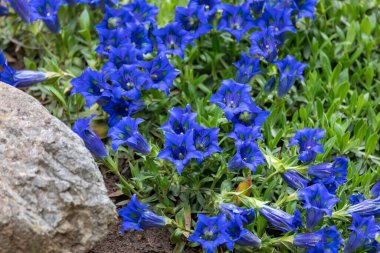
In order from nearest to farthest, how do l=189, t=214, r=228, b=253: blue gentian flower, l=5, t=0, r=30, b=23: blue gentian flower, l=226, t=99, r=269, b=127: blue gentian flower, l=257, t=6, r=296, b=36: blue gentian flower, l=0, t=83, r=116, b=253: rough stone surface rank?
1. l=0, t=83, r=116, b=253: rough stone surface
2. l=189, t=214, r=228, b=253: blue gentian flower
3. l=226, t=99, r=269, b=127: blue gentian flower
4. l=257, t=6, r=296, b=36: blue gentian flower
5. l=5, t=0, r=30, b=23: blue gentian flower

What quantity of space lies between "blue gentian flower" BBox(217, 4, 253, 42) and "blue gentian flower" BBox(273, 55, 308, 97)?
393 millimetres

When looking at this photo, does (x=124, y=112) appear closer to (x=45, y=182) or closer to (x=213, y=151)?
(x=213, y=151)

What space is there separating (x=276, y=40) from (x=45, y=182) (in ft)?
6.08

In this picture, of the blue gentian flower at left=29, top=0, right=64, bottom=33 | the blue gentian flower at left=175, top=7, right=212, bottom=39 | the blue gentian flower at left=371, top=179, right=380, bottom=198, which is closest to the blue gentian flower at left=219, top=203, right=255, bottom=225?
the blue gentian flower at left=371, top=179, right=380, bottom=198

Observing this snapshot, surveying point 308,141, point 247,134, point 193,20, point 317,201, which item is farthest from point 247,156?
point 193,20

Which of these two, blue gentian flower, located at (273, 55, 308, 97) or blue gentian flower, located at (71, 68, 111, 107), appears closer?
blue gentian flower, located at (71, 68, 111, 107)

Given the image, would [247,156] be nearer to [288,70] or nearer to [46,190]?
[288,70]

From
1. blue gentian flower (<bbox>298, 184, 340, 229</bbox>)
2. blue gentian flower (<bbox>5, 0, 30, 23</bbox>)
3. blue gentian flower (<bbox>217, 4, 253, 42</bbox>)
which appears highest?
blue gentian flower (<bbox>217, 4, 253, 42</bbox>)

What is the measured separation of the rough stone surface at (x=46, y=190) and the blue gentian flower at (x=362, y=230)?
3.89 ft

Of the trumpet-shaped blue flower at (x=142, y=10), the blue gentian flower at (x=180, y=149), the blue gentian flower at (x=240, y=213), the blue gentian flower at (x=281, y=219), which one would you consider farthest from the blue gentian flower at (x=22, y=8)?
the blue gentian flower at (x=281, y=219)

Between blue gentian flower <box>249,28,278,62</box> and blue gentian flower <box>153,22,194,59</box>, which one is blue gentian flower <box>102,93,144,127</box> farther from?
blue gentian flower <box>249,28,278,62</box>

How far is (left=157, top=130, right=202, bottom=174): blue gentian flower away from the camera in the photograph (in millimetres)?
3449

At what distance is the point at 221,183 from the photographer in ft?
12.5

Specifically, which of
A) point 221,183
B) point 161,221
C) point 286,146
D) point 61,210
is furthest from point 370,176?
point 61,210
